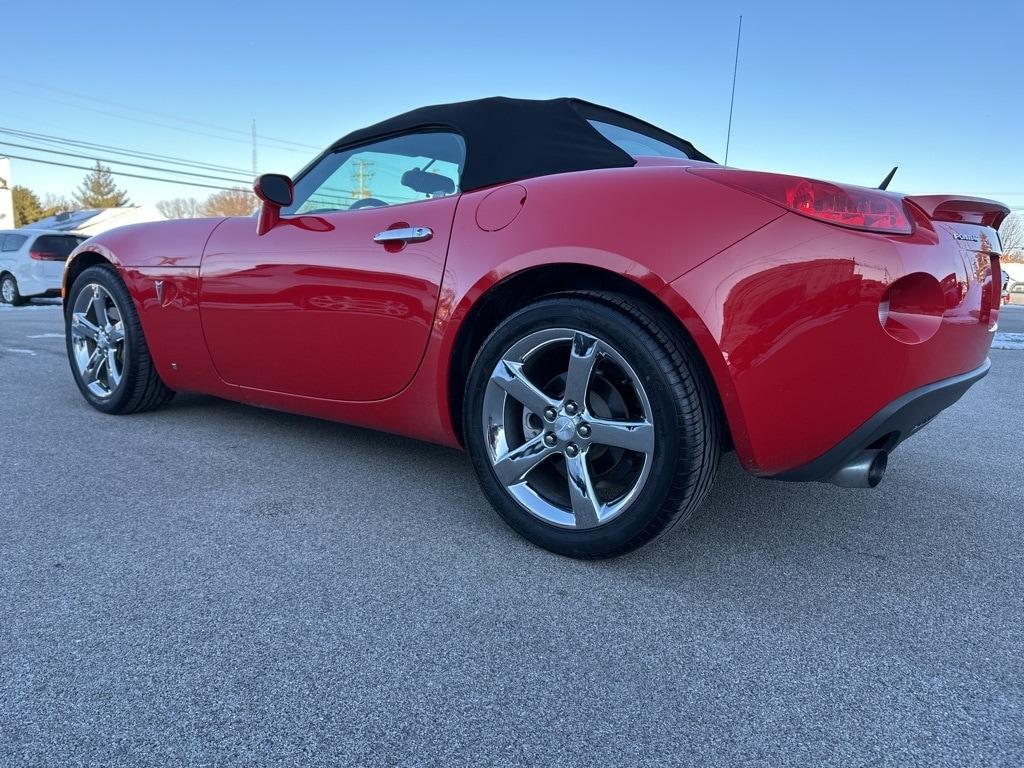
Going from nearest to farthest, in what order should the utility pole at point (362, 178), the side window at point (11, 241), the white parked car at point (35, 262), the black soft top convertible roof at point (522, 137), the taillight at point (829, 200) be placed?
the taillight at point (829, 200) → the black soft top convertible roof at point (522, 137) → the utility pole at point (362, 178) → the white parked car at point (35, 262) → the side window at point (11, 241)

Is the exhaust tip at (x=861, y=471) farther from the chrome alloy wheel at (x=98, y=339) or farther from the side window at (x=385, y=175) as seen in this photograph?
the chrome alloy wheel at (x=98, y=339)

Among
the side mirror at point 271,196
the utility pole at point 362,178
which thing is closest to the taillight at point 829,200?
the utility pole at point 362,178

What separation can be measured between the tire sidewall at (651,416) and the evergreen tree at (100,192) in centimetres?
8475

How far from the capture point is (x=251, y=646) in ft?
5.20

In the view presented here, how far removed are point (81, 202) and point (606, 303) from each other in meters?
88.2

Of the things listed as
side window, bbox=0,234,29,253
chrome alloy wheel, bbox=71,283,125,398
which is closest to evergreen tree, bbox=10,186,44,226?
side window, bbox=0,234,29,253

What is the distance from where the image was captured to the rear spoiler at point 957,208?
1931mm

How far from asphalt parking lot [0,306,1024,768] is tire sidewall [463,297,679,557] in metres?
0.09

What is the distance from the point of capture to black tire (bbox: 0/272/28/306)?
14.5 metres

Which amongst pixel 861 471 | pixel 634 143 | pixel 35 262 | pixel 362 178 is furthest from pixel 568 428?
pixel 35 262

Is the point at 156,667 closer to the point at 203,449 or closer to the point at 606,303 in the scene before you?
the point at 606,303

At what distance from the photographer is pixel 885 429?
1772 millimetres

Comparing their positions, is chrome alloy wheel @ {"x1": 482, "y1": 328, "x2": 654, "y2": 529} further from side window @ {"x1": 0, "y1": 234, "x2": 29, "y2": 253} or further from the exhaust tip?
side window @ {"x1": 0, "y1": 234, "x2": 29, "y2": 253}

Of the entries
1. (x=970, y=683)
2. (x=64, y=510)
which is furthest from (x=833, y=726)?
(x=64, y=510)
